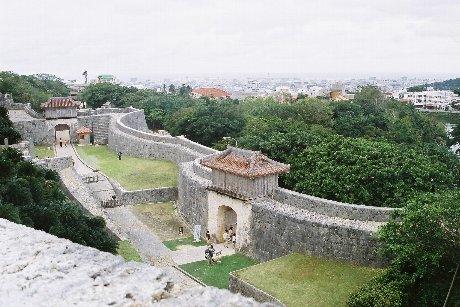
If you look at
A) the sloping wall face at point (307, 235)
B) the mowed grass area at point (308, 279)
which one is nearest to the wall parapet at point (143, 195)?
the sloping wall face at point (307, 235)

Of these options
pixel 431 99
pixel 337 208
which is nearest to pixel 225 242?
pixel 337 208

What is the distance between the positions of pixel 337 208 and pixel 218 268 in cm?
409

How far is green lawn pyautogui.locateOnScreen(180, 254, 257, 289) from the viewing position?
602 inches

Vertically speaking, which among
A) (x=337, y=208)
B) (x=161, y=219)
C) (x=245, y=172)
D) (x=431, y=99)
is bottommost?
(x=161, y=219)

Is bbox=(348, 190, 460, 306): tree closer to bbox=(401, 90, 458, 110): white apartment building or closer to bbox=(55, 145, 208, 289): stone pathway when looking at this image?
bbox=(55, 145, 208, 289): stone pathway

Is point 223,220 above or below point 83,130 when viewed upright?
below

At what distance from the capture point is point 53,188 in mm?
15422

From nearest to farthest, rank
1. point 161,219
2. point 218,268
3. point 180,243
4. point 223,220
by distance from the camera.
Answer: point 218,268
point 180,243
point 223,220
point 161,219

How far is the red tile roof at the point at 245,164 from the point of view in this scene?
55.9 ft

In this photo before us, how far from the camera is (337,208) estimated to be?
1609cm

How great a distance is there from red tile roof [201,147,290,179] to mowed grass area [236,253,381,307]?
9.80 ft

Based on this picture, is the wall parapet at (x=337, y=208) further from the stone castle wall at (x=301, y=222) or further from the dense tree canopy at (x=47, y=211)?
the dense tree canopy at (x=47, y=211)

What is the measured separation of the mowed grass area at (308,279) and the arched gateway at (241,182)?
2.53m

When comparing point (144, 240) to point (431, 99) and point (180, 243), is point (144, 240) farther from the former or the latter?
point (431, 99)
